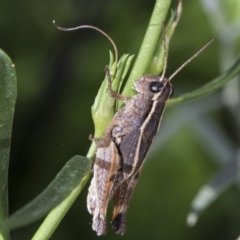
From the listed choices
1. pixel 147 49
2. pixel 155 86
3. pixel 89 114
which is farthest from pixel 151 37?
pixel 89 114

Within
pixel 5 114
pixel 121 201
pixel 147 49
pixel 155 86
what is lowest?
pixel 121 201

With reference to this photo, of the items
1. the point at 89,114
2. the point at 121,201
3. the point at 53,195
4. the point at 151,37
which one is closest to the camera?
the point at 53,195

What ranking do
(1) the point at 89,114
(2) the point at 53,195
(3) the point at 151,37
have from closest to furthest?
1. (2) the point at 53,195
2. (3) the point at 151,37
3. (1) the point at 89,114

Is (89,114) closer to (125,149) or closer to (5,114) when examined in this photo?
(125,149)

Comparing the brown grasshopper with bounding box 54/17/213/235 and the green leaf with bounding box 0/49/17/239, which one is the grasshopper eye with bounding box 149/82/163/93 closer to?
the brown grasshopper with bounding box 54/17/213/235

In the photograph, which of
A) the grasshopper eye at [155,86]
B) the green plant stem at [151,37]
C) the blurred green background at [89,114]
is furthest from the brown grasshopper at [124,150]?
the blurred green background at [89,114]

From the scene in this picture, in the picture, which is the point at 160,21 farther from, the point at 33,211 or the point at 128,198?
the point at 128,198

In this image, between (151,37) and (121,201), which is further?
(121,201)

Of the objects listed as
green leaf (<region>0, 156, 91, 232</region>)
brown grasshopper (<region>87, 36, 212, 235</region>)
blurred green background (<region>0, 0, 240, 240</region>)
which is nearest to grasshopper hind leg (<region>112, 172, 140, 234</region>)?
brown grasshopper (<region>87, 36, 212, 235</region>)
